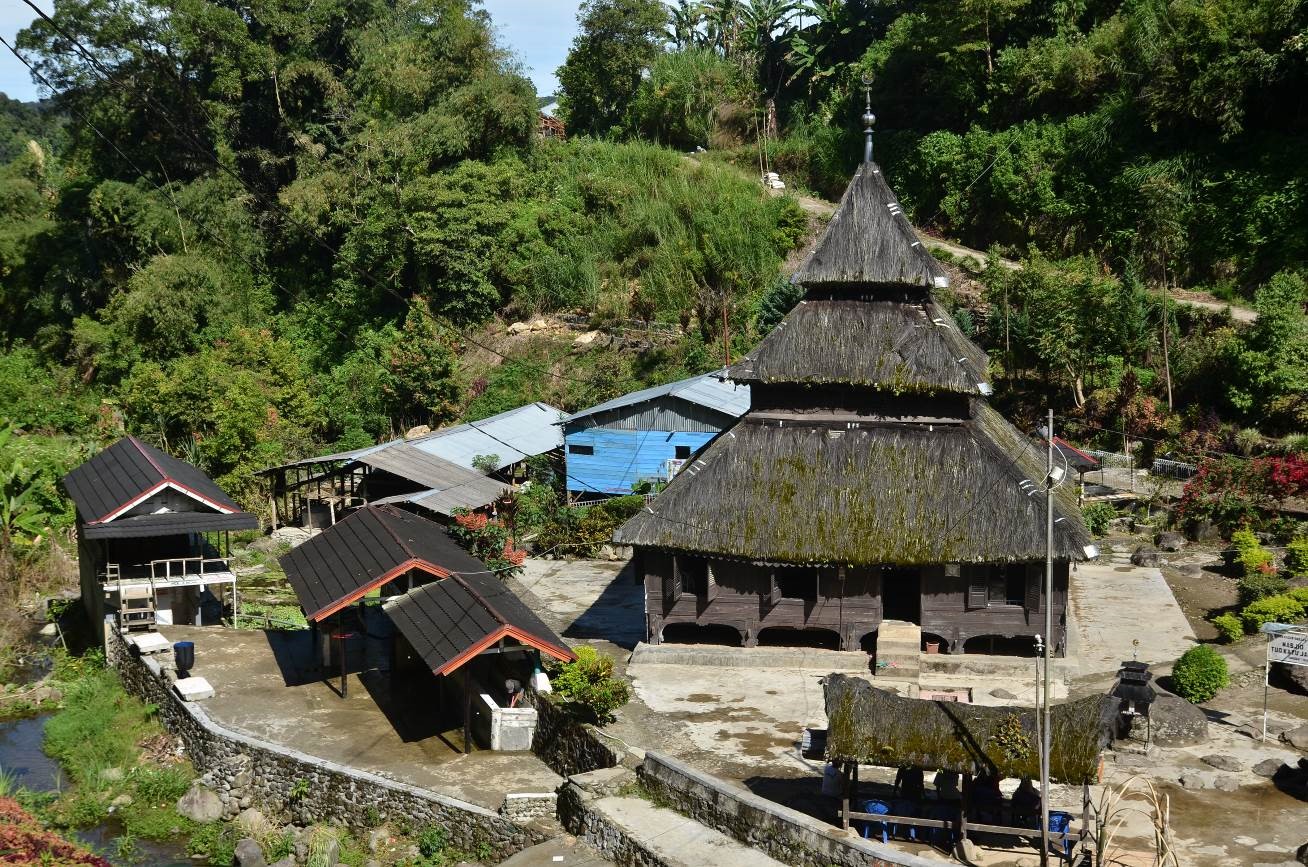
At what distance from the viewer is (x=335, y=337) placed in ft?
168

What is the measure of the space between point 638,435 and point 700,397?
2079 millimetres

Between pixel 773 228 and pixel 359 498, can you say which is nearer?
pixel 359 498

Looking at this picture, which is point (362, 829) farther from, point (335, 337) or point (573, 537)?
point (335, 337)

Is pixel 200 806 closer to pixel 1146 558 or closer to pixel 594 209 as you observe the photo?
pixel 1146 558

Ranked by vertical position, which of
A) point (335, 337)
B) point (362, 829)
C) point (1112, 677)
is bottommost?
point (362, 829)

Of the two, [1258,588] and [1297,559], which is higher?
[1297,559]

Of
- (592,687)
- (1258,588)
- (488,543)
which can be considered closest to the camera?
(592,687)

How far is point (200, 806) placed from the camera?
20141 mm

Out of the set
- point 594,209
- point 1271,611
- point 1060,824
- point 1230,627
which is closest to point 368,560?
point 1060,824

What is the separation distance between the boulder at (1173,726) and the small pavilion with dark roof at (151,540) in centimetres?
1831

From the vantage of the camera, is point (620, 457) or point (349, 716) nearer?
point (349, 716)

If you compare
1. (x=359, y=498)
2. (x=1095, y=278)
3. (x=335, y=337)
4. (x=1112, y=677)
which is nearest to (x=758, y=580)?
(x=1112, y=677)

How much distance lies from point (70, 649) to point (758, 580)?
16.5 meters

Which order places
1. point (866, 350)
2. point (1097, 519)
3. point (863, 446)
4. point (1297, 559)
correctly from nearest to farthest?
point (863, 446), point (866, 350), point (1297, 559), point (1097, 519)
